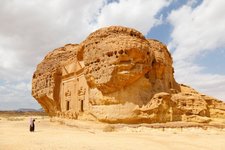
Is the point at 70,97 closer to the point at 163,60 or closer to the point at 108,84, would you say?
the point at 108,84

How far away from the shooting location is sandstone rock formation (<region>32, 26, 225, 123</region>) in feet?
64.6

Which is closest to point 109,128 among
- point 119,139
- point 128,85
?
point 128,85

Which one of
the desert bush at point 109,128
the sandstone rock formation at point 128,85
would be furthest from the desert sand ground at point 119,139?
the sandstone rock formation at point 128,85

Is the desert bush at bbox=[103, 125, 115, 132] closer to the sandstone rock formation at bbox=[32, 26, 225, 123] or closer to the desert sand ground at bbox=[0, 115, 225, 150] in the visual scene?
the desert sand ground at bbox=[0, 115, 225, 150]

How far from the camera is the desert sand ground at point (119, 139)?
12.6 metres

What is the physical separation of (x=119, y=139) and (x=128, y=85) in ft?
19.2

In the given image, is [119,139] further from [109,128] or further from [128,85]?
[128,85]

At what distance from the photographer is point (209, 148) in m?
13.3

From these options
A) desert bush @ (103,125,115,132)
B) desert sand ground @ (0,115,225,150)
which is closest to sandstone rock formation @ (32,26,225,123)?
desert bush @ (103,125,115,132)

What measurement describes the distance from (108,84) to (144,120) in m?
3.50

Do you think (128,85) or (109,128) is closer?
(109,128)

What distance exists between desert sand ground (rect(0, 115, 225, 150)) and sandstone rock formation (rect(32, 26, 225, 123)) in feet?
3.27

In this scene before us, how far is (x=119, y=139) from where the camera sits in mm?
14984

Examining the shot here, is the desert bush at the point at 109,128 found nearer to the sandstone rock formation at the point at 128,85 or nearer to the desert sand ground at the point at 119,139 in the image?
the desert sand ground at the point at 119,139
